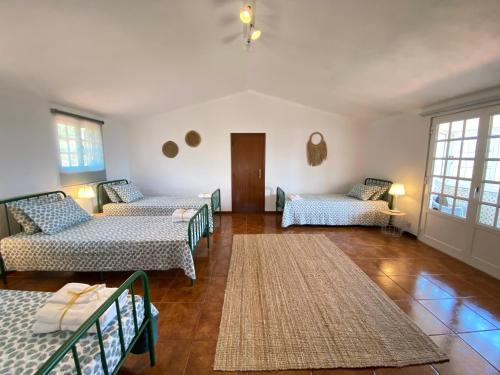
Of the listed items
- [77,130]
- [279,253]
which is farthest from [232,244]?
[77,130]

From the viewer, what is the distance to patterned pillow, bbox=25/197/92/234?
7.88ft

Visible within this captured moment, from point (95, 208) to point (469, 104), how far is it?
574cm

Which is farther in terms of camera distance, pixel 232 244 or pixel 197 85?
pixel 197 85

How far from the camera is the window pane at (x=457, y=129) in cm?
302

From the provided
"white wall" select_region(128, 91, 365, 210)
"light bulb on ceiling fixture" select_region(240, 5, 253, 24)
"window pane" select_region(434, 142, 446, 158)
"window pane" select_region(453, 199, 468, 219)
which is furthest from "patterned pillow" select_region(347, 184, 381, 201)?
"light bulb on ceiling fixture" select_region(240, 5, 253, 24)

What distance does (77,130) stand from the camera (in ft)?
11.7

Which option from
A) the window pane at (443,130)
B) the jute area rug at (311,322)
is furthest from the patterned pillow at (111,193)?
the window pane at (443,130)

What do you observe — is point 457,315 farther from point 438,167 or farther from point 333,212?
point 333,212

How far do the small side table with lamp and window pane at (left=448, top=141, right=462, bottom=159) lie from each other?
90 cm

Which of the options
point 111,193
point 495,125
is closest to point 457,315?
point 495,125

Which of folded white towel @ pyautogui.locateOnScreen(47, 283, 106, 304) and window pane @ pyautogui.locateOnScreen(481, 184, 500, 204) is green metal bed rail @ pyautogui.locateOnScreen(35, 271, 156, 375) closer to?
folded white towel @ pyautogui.locateOnScreen(47, 283, 106, 304)

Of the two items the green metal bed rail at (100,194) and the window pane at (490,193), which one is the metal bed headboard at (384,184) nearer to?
the window pane at (490,193)

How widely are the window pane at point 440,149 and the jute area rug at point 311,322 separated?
7.16 ft

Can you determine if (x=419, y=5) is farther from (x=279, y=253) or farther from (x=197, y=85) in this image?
(x=197, y=85)
